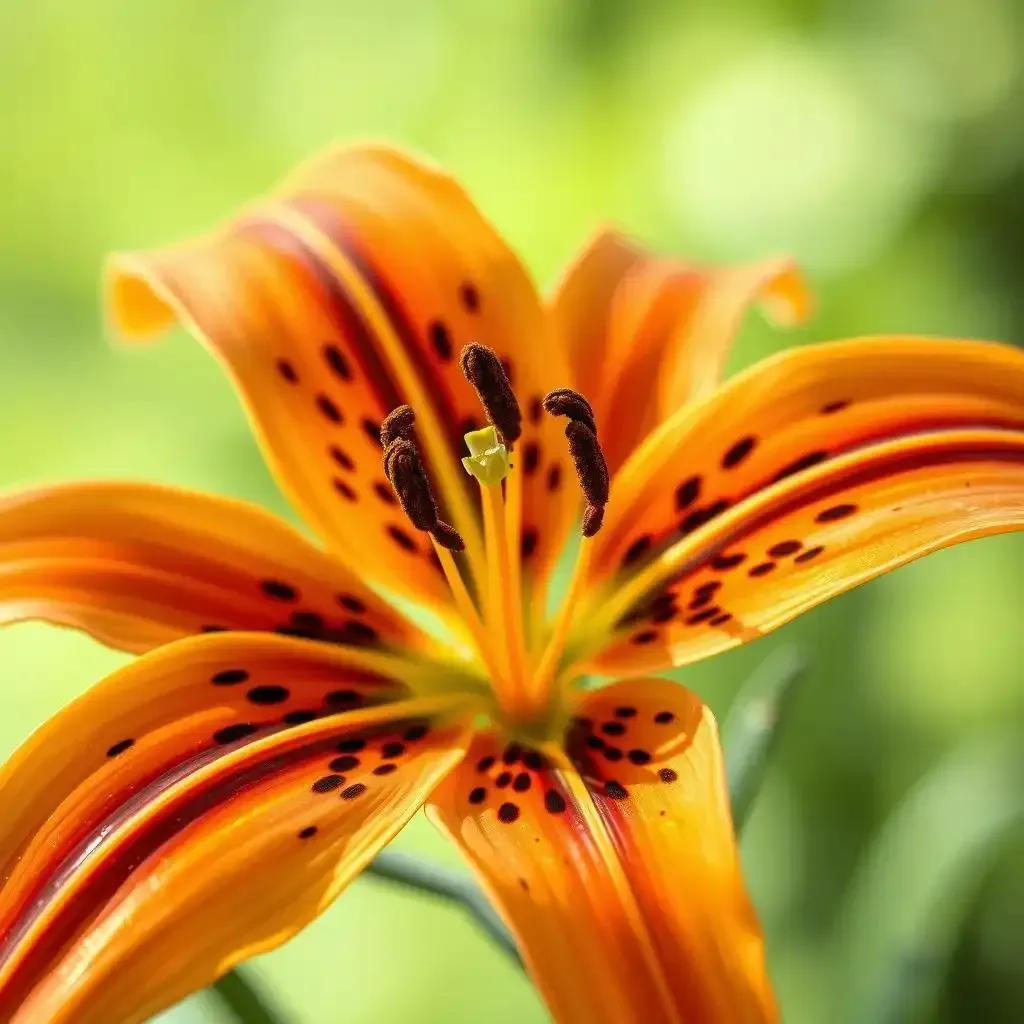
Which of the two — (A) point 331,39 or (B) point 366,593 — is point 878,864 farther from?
(A) point 331,39

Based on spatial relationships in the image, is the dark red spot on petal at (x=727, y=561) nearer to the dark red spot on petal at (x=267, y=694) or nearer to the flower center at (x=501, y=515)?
the flower center at (x=501, y=515)

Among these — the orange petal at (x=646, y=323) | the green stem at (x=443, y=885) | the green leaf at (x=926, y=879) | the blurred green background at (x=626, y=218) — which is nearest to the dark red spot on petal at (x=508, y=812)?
the green stem at (x=443, y=885)

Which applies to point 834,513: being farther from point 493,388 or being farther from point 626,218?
point 626,218

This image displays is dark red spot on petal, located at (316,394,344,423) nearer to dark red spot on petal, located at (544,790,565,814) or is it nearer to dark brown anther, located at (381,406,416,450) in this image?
dark brown anther, located at (381,406,416,450)

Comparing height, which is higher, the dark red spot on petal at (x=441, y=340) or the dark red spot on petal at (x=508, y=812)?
the dark red spot on petal at (x=441, y=340)

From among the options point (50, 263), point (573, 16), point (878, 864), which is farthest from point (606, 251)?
point (50, 263)

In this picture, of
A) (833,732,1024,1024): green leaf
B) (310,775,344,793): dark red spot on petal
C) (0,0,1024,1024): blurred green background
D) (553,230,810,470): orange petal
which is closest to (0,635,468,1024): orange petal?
(310,775,344,793): dark red spot on petal
